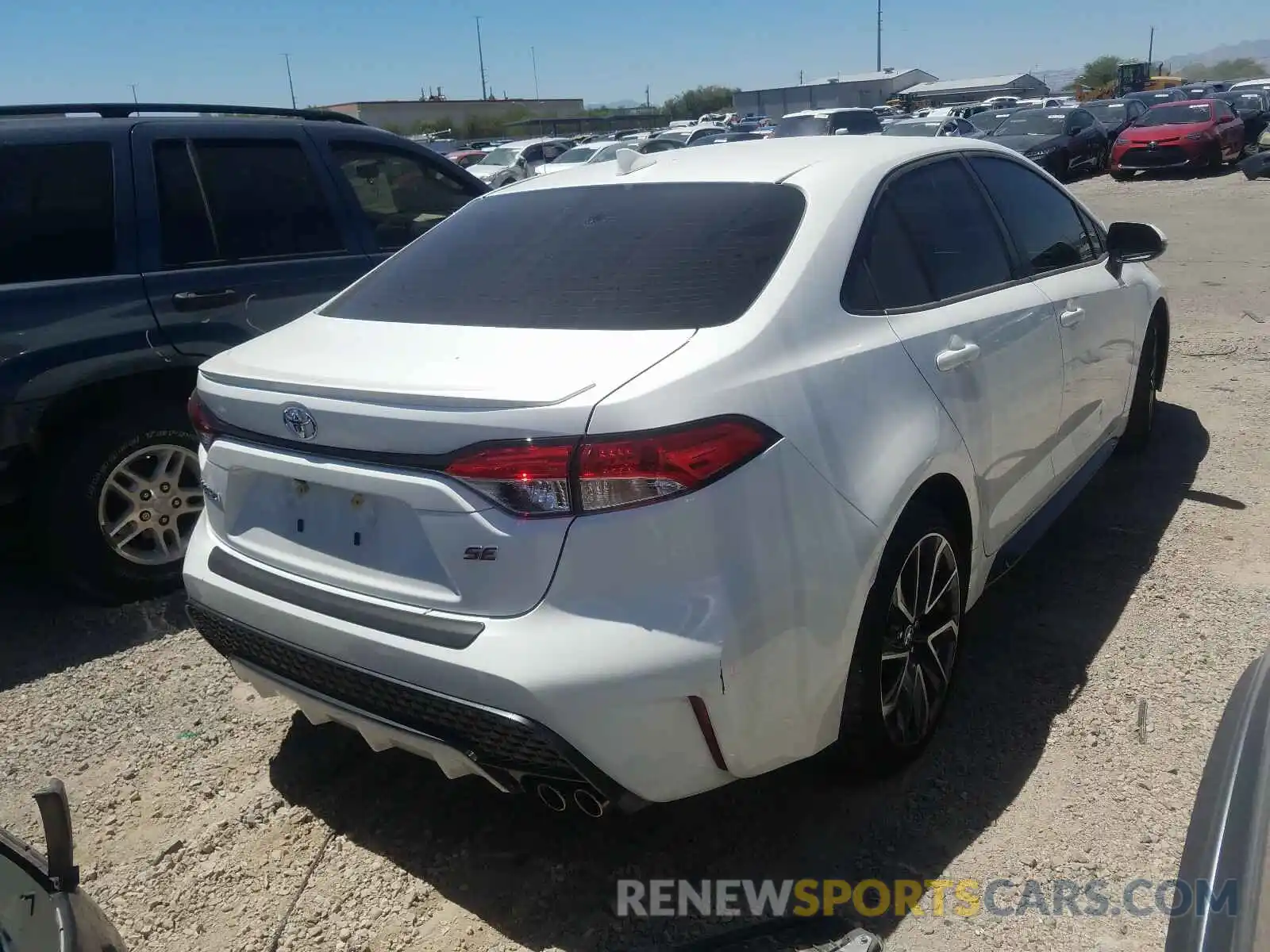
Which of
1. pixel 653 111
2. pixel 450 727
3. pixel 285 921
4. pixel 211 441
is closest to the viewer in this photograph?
pixel 450 727

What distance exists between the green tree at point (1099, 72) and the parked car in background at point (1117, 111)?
195 feet

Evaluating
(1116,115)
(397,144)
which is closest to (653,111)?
(1116,115)

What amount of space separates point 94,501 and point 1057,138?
22001 mm

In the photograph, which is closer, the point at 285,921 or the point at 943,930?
the point at 943,930

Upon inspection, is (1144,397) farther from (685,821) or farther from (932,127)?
(932,127)

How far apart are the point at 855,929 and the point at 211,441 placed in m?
1.99

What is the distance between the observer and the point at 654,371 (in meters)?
2.16

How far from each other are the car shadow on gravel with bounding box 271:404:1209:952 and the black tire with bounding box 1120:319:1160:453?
1.99 meters

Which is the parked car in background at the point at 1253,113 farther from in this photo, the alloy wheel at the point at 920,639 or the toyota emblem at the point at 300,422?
the toyota emblem at the point at 300,422

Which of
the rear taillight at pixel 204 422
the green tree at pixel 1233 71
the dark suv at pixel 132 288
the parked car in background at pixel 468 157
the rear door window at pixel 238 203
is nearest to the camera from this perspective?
the rear taillight at pixel 204 422

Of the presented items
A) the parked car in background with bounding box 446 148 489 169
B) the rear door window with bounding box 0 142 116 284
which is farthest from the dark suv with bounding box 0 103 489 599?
the parked car in background with bounding box 446 148 489 169

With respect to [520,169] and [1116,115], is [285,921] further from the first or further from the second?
[1116,115]

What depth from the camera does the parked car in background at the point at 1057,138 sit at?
2122cm

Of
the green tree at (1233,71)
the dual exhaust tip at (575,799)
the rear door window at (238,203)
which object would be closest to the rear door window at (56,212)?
the rear door window at (238,203)
